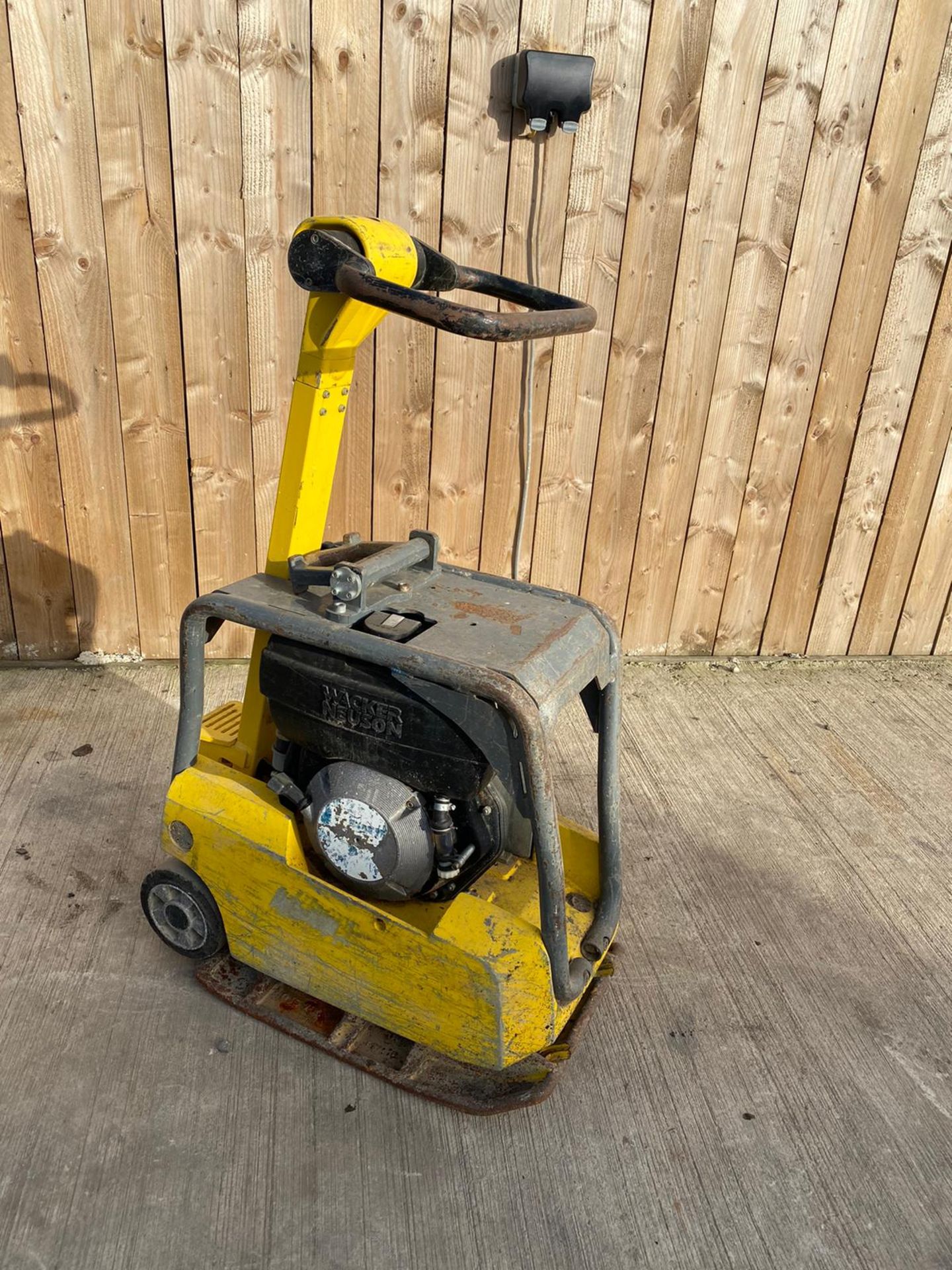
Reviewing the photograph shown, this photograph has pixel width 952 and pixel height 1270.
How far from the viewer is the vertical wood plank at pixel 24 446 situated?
2801 mm

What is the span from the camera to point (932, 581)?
3.88 metres

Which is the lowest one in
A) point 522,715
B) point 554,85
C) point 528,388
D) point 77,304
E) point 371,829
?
point 371,829

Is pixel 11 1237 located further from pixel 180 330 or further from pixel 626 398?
pixel 626 398

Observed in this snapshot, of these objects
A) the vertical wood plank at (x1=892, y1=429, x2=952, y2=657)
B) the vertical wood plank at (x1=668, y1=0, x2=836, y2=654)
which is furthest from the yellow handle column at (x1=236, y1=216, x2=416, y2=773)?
the vertical wood plank at (x1=892, y1=429, x2=952, y2=657)

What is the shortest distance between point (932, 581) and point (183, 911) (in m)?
3.33

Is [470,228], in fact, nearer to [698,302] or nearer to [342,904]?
[698,302]

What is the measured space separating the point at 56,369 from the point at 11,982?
200 cm

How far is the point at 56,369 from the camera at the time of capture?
Answer: 3055 millimetres

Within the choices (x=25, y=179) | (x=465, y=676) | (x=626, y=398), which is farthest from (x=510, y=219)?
(x=465, y=676)

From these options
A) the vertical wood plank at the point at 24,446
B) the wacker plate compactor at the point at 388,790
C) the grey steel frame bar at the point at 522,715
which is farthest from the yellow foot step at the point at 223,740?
the vertical wood plank at the point at 24,446

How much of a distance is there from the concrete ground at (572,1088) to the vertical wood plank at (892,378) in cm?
116

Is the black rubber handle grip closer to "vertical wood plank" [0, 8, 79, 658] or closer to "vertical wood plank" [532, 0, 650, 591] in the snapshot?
"vertical wood plank" [532, 0, 650, 591]

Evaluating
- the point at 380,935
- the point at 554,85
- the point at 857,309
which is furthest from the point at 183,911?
the point at 857,309

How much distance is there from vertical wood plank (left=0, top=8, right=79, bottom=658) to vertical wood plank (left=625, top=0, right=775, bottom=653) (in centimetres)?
220
